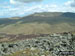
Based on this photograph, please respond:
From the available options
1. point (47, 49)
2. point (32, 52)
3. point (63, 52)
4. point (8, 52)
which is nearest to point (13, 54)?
point (8, 52)

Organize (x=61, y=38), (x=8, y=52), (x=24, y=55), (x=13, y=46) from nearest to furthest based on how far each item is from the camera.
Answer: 1. (x=24, y=55)
2. (x=8, y=52)
3. (x=13, y=46)
4. (x=61, y=38)

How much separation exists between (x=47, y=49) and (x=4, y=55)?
7.41 m

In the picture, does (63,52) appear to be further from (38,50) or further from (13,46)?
(13,46)

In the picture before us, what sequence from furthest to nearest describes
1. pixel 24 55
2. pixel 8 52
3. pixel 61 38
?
1. pixel 61 38
2. pixel 8 52
3. pixel 24 55

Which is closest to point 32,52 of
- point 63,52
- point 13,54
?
point 13,54

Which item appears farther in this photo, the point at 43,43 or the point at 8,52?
the point at 43,43

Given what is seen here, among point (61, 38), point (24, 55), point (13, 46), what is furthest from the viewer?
point (61, 38)

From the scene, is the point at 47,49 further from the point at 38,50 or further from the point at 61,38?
the point at 61,38

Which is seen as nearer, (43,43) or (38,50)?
(38,50)

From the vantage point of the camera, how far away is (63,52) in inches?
1104

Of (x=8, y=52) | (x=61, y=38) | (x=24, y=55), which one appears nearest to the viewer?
(x=24, y=55)

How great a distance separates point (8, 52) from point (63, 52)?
930cm

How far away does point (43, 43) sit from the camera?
31844mm

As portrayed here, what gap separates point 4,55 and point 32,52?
4.68 m
